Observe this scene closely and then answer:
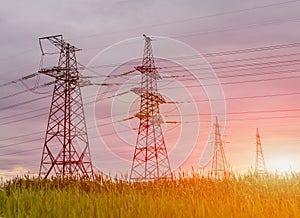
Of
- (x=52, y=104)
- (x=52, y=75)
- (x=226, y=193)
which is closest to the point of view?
(x=226, y=193)

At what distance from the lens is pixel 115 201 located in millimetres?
15430

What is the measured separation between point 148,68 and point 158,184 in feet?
75.8

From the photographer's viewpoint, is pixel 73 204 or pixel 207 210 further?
pixel 73 204

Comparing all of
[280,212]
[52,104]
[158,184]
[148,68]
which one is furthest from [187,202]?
[148,68]

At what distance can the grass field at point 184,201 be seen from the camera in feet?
45.5

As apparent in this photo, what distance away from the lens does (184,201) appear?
15.8 m

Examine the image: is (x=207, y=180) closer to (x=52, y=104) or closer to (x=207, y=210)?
(x=207, y=210)

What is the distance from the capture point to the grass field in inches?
546

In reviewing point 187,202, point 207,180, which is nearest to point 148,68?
point 207,180

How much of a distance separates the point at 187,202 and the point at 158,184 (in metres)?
4.89

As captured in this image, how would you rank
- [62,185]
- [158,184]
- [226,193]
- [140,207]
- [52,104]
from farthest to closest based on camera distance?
1. [52,104]
2. [62,185]
3. [158,184]
4. [226,193]
5. [140,207]

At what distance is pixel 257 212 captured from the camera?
14.3 meters

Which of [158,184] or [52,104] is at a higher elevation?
[52,104]

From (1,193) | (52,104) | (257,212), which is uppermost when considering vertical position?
(52,104)
